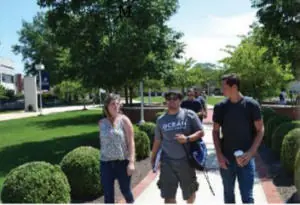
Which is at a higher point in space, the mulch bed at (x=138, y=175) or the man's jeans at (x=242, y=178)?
the man's jeans at (x=242, y=178)

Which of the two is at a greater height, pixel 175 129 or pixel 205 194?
pixel 175 129

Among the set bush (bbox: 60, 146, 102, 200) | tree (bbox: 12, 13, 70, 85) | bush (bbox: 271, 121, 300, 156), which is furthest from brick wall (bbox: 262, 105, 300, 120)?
tree (bbox: 12, 13, 70, 85)

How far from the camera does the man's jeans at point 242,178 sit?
475 centimetres

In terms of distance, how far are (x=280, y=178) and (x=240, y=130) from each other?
3968 millimetres

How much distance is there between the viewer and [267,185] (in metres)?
7.73

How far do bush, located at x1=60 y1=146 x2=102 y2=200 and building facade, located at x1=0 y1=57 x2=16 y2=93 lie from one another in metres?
73.6

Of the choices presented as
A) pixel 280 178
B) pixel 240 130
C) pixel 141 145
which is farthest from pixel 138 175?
pixel 240 130

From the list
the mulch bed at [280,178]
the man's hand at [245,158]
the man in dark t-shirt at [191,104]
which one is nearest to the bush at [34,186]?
the man's hand at [245,158]

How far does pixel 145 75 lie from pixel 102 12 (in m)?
2.51

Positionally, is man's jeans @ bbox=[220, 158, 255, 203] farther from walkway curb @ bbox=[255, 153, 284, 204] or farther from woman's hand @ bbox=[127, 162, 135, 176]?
walkway curb @ bbox=[255, 153, 284, 204]

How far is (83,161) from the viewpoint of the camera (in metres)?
7.29

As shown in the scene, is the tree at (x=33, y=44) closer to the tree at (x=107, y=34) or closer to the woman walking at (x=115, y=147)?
the tree at (x=107, y=34)

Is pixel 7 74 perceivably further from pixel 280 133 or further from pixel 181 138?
pixel 181 138

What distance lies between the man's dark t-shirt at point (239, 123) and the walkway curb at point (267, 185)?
7.37 ft
